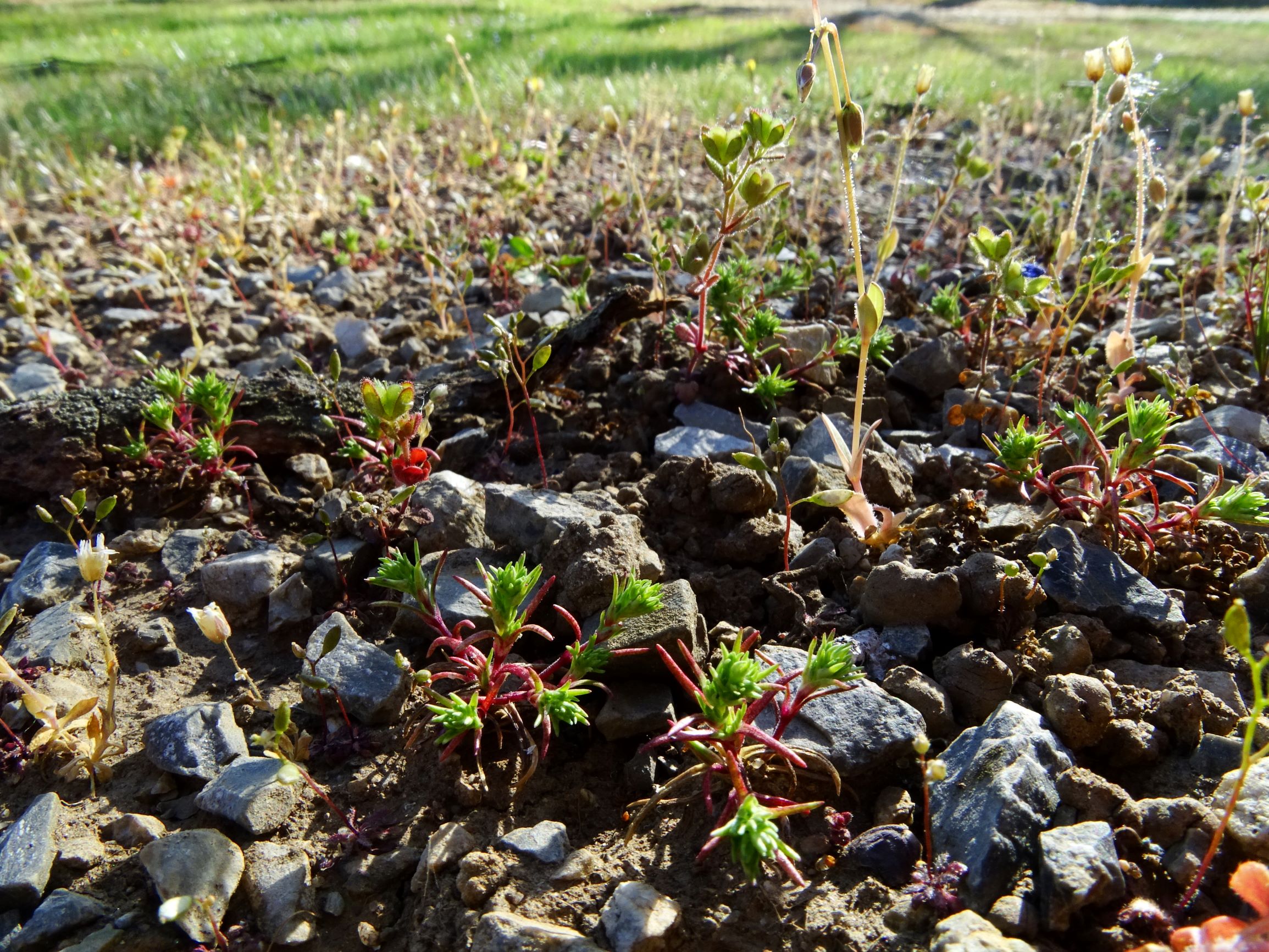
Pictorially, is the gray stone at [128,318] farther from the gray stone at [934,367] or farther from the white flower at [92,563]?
the gray stone at [934,367]

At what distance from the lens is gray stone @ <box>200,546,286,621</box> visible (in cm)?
239

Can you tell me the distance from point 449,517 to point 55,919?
1237 mm

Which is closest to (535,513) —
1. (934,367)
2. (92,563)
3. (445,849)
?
(445,849)

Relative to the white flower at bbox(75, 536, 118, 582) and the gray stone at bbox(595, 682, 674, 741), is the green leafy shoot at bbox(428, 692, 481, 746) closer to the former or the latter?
the gray stone at bbox(595, 682, 674, 741)

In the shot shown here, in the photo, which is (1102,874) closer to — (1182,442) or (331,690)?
(331,690)

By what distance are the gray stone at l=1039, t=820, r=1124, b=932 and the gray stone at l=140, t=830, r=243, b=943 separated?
1.43m

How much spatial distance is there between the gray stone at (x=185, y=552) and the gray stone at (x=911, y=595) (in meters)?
1.95

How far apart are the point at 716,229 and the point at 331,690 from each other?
3.85m

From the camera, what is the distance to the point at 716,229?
16.6ft

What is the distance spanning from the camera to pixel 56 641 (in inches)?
87.4

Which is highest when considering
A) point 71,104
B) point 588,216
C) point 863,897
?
point 71,104

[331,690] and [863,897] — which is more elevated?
[331,690]

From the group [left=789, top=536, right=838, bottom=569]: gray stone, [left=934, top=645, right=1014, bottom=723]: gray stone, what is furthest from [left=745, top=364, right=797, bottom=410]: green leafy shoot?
[left=934, top=645, right=1014, bottom=723]: gray stone

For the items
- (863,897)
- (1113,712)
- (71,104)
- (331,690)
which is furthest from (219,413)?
(71,104)
